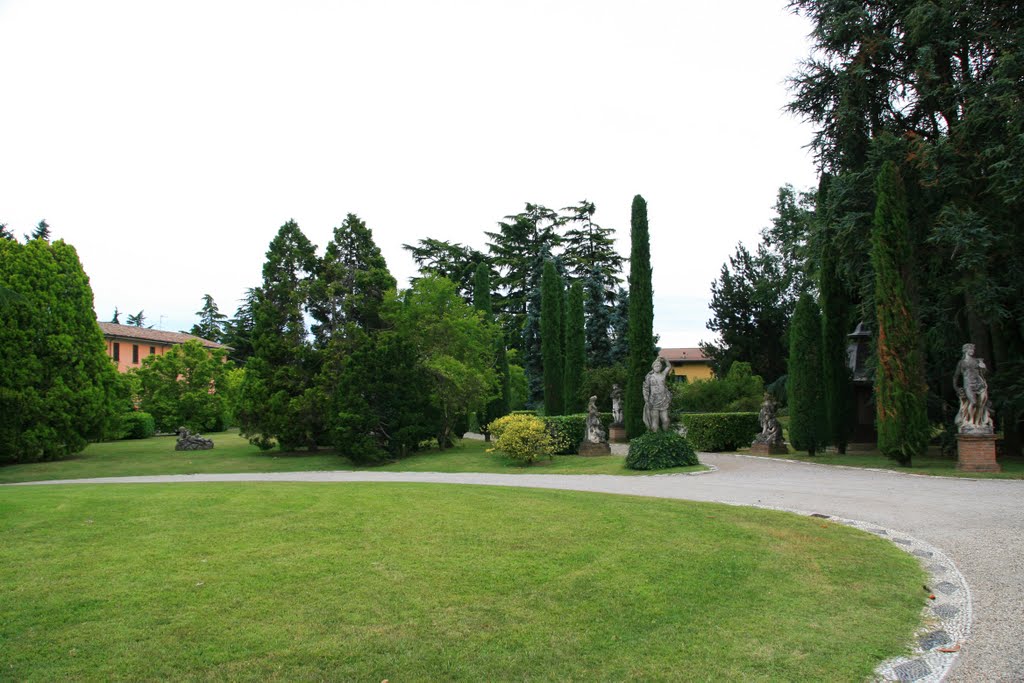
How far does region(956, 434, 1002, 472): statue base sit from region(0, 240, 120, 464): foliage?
87.2 feet

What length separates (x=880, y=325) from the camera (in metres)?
17.1

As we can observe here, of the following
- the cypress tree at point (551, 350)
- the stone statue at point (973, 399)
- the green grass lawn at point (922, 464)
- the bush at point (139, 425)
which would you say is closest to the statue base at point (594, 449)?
the green grass lawn at point (922, 464)

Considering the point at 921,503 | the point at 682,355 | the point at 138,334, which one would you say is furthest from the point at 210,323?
the point at 921,503

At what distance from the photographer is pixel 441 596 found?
5.45 meters

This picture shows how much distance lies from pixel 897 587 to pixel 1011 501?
6209 mm

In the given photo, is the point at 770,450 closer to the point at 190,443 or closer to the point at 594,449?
the point at 594,449

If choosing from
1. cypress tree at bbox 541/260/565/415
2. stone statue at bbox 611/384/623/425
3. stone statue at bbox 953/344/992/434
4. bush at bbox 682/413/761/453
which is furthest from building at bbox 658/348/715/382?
stone statue at bbox 953/344/992/434

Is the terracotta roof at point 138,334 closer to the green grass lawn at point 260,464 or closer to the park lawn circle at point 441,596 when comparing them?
the green grass lawn at point 260,464

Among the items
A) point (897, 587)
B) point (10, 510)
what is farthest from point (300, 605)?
point (10, 510)

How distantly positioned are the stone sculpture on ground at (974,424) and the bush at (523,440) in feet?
34.4

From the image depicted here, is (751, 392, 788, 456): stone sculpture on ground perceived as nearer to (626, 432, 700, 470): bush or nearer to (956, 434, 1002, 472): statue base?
(626, 432, 700, 470): bush

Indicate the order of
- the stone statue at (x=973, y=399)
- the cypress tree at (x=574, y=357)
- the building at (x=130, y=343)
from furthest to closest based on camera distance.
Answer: the building at (x=130, y=343), the cypress tree at (x=574, y=357), the stone statue at (x=973, y=399)

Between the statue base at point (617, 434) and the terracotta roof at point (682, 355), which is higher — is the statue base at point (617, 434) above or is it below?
below

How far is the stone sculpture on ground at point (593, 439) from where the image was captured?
71.2 ft
